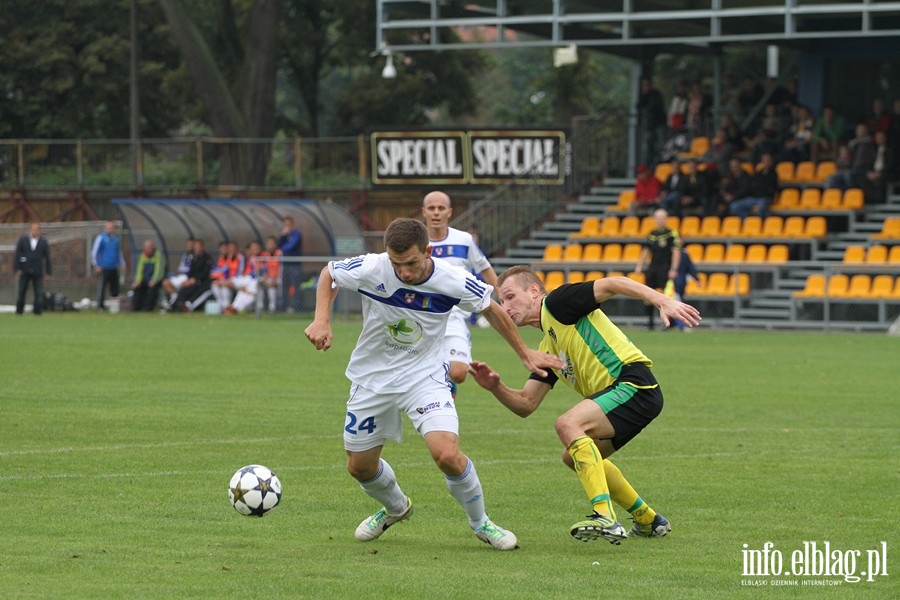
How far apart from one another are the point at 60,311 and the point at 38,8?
21002 mm

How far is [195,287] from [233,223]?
245cm

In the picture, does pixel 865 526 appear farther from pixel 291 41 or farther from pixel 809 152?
pixel 291 41

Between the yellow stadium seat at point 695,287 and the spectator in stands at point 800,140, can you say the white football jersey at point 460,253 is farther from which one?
the spectator in stands at point 800,140

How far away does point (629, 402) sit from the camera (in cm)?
788

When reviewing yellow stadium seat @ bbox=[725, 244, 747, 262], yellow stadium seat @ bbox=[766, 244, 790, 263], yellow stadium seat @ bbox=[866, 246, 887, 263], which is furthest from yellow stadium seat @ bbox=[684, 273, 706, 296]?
yellow stadium seat @ bbox=[866, 246, 887, 263]

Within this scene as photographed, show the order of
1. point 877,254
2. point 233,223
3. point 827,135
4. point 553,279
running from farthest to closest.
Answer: point 233,223, point 827,135, point 553,279, point 877,254

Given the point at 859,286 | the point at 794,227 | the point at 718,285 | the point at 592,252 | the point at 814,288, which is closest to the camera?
the point at 859,286

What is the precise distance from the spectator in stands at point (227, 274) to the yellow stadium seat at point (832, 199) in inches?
481

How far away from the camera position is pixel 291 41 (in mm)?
51094

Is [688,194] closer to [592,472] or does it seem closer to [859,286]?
[859,286]

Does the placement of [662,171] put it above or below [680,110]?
below

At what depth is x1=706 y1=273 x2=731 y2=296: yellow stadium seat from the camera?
28.7 m

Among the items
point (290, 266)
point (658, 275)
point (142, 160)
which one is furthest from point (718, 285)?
point (142, 160)

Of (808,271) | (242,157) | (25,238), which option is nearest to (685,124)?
(808,271)
